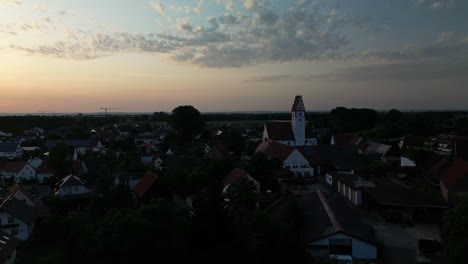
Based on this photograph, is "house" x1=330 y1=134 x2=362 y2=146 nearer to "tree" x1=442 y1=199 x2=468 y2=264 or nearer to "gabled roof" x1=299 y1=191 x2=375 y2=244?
"gabled roof" x1=299 y1=191 x2=375 y2=244

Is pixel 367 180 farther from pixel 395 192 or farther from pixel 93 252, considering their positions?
pixel 93 252

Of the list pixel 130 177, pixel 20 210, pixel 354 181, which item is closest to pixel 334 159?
pixel 354 181

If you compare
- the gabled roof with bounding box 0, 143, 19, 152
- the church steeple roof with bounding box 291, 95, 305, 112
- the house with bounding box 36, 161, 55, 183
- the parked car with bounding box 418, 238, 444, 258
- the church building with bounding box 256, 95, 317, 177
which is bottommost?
the house with bounding box 36, 161, 55, 183

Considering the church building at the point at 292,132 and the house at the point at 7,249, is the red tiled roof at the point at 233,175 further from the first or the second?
the house at the point at 7,249

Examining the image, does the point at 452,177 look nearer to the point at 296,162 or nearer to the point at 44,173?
the point at 296,162

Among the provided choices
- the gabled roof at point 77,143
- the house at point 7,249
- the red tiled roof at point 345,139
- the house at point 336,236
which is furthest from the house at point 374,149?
the gabled roof at point 77,143

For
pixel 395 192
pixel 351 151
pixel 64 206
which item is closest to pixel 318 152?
pixel 351 151

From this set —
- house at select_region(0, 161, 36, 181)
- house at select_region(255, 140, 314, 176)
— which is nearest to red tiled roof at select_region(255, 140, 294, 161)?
house at select_region(255, 140, 314, 176)
